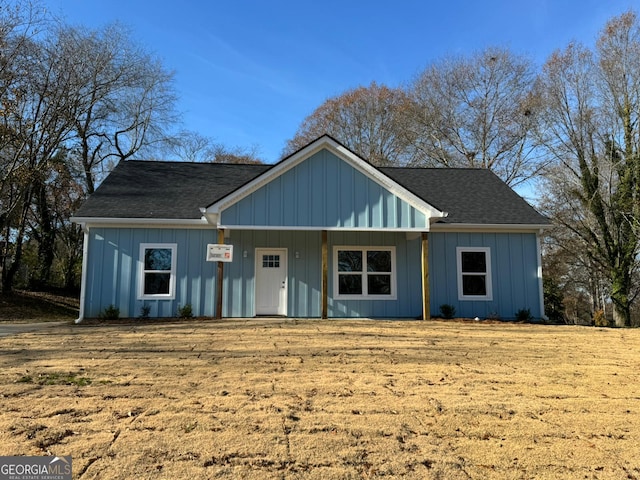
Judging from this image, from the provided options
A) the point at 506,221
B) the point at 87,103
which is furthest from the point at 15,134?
the point at 506,221

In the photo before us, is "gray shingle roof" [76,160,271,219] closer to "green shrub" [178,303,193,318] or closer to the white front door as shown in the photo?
the white front door

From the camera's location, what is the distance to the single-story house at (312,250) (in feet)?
38.4

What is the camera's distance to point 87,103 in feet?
72.7

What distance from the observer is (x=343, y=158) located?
471 inches

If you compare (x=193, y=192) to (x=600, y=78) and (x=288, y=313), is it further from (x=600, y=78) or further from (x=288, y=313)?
(x=600, y=78)

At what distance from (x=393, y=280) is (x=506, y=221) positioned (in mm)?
3793

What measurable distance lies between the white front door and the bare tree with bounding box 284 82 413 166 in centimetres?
1725

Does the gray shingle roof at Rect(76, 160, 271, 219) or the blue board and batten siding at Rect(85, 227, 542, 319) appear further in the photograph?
the gray shingle roof at Rect(76, 160, 271, 219)

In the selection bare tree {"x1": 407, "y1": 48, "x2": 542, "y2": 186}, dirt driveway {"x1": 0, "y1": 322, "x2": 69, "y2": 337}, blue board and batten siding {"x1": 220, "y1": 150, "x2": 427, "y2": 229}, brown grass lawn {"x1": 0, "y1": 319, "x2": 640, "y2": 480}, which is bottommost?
brown grass lawn {"x1": 0, "y1": 319, "x2": 640, "y2": 480}

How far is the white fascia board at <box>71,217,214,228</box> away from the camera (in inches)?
484

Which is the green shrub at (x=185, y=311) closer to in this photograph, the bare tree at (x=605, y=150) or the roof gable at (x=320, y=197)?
the roof gable at (x=320, y=197)

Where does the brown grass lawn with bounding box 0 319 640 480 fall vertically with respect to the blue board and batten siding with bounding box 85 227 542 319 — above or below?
below

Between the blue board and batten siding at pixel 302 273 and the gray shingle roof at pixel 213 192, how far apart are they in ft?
1.84

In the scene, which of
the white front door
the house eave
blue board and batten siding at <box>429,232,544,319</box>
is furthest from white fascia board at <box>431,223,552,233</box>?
the white front door
